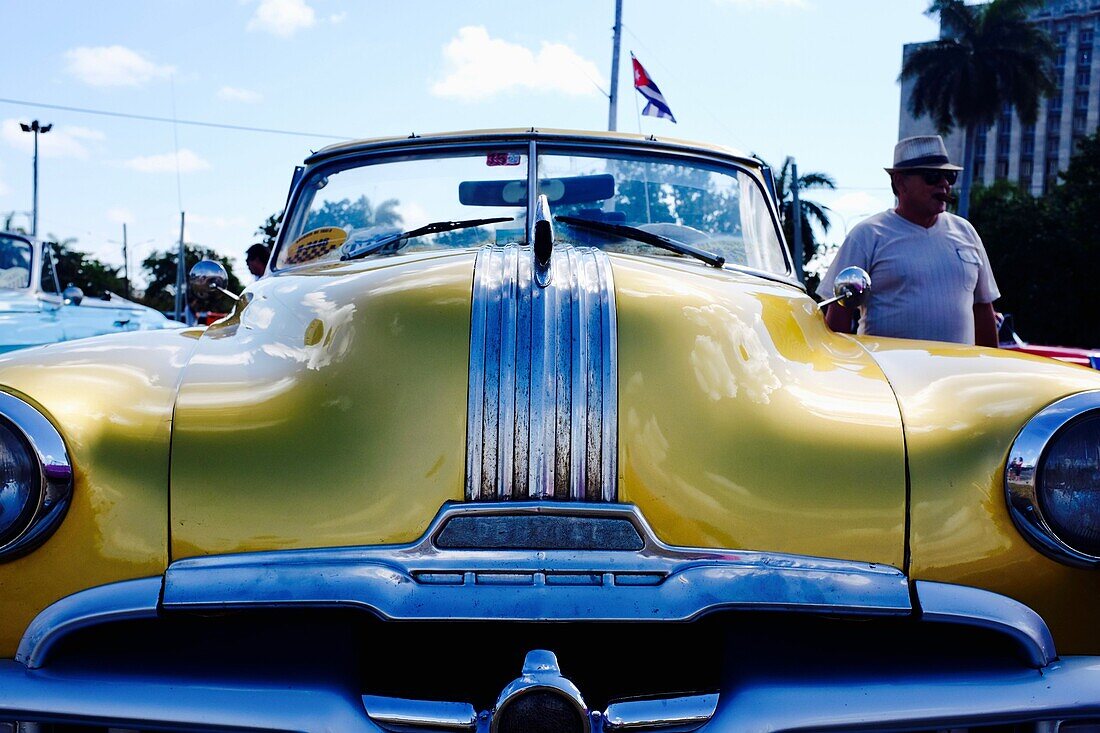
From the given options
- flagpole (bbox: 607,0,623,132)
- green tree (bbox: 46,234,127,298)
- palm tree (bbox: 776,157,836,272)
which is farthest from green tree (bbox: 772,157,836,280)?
green tree (bbox: 46,234,127,298)

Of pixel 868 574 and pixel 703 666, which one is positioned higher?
pixel 868 574

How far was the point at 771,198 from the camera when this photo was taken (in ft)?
11.4

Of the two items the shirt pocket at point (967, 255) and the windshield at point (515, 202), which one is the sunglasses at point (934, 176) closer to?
the shirt pocket at point (967, 255)

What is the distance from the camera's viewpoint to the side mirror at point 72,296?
327 inches

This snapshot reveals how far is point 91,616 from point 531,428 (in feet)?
2.56

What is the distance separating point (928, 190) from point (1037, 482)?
2.55 meters

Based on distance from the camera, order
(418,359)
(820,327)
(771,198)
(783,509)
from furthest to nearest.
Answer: (771,198), (820,327), (418,359), (783,509)

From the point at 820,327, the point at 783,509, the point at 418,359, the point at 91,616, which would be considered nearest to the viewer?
the point at 91,616

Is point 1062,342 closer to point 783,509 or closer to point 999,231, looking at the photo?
point 999,231

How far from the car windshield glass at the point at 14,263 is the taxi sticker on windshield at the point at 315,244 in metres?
6.10

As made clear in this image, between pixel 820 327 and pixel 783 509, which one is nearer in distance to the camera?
pixel 783 509

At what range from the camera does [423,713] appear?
160 cm

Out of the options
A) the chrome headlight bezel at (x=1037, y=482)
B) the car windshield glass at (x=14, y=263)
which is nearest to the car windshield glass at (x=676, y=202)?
the chrome headlight bezel at (x=1037, y=482)

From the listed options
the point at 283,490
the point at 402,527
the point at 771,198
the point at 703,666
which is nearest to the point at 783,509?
the point at 703,666
